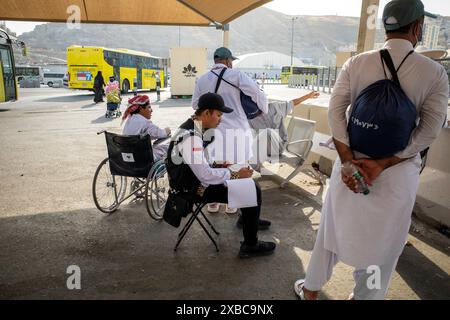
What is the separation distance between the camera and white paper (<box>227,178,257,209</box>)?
2.96m

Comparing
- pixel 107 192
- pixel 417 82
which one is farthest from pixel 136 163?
pixel 417 82

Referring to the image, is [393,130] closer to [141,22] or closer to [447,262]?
[447,262]

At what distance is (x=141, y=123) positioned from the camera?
4.14 meters

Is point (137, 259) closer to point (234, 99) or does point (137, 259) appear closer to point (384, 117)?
point (234, 99)

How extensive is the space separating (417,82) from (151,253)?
8.59ft

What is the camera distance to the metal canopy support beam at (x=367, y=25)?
164 inches

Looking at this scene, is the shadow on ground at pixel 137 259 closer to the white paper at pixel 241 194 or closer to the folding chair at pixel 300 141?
the white paper at pixel 241 194

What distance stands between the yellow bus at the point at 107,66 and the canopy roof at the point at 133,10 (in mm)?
15569

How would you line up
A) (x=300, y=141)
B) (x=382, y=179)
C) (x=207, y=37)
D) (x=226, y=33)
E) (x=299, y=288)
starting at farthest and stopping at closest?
(x=207, y=37)
(x=226, y=33)
(x=300, y=141)
(x=299, y=288)
(x=382, y=179)

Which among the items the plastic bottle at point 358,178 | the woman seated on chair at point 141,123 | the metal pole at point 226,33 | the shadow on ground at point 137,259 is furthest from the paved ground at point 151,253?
the metal pole at point 226,33

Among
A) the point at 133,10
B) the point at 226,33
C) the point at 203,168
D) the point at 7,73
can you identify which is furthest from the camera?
the point at 7,73

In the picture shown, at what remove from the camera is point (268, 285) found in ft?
9.20

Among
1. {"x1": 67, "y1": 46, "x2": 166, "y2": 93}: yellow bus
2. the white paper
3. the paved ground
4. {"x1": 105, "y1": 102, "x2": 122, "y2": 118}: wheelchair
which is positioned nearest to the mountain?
{"x1": 67, "y1": 46, "x2": 166, "y2": 93}: yellow bus
